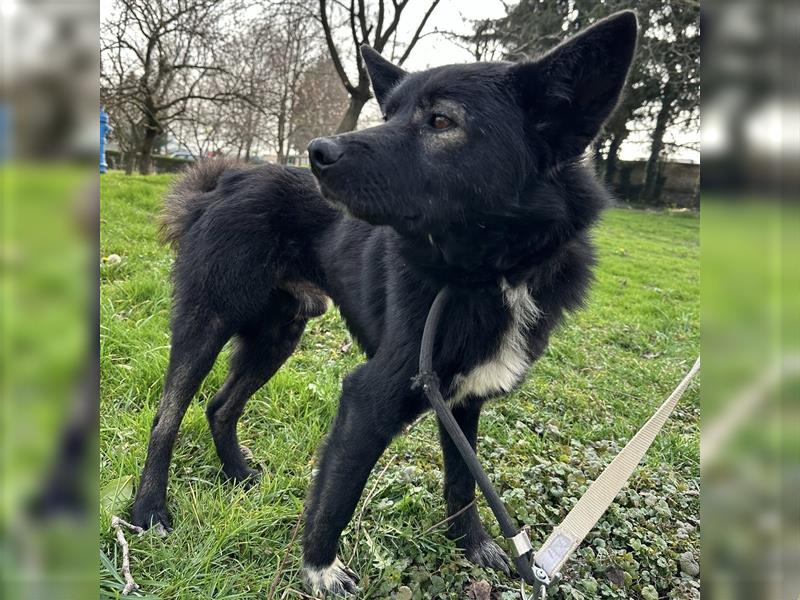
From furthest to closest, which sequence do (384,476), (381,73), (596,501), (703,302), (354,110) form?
(354,110) < (384,476) < (381,73) < (596,501) < (703,302)

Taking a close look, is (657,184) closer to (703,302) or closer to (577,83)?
(577,83)

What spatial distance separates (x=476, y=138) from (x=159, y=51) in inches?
478

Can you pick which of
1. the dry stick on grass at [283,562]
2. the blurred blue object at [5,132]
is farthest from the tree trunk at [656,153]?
the blurred blue object at [5,132]

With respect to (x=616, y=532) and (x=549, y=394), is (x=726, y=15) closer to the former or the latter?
(x=616, y=532)

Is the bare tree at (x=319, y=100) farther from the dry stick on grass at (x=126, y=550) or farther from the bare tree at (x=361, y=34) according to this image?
the dry stick on grass at (x=126, y=550)

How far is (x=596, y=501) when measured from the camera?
5.44 feet

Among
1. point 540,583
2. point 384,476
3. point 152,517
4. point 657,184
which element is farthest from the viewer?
point 657,184

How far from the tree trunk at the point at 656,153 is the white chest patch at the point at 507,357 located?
1267cm

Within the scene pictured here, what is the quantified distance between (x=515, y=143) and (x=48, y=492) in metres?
1.86

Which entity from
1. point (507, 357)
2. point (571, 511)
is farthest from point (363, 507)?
point (571, 511)

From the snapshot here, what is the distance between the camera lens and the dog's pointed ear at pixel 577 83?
179 centimetres

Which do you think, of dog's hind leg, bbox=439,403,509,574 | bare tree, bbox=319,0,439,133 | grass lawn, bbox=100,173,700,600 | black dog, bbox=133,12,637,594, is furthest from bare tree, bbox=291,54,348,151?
dog's hind leg, bbox=439,403,509,574

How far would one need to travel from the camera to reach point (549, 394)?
13.1ft

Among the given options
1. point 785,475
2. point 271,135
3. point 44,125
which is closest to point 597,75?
Answer: point 785,475
